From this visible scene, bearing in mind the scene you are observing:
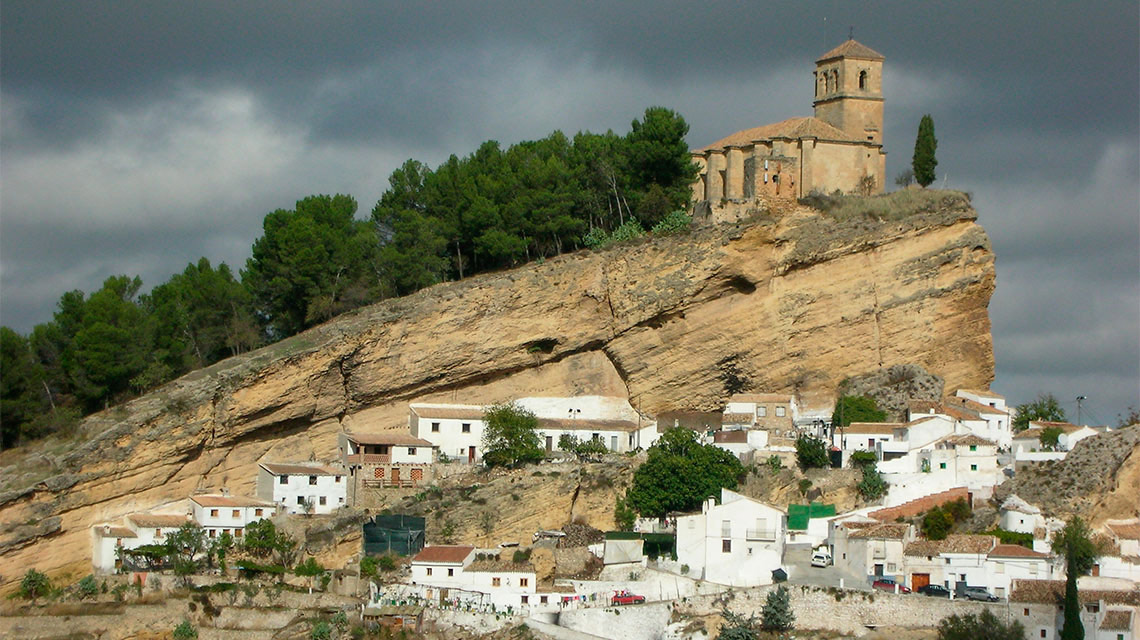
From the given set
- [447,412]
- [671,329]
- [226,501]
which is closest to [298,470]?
[226,501]

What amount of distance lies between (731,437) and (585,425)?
13.7ft

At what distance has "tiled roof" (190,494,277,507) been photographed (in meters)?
48.4

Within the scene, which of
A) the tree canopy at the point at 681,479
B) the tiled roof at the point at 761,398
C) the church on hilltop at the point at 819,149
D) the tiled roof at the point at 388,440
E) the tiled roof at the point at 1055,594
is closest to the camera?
the tiled roof at the point at 1055,594

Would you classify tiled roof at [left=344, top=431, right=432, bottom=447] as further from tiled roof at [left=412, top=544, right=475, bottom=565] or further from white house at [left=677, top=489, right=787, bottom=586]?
white house at [left=677, top=489, right=787, bottom=586]

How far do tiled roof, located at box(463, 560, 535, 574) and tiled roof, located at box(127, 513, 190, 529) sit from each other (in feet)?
27.6

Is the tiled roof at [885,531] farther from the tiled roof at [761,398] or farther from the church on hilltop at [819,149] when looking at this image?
the church on hilltop at [819,149]

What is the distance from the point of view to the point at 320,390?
52.3 meters

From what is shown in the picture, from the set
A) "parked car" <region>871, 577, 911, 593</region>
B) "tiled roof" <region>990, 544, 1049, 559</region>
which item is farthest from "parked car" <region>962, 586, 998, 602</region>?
"parked car" <region>871, 577, 911, 593</region>

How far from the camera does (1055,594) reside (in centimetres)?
4059

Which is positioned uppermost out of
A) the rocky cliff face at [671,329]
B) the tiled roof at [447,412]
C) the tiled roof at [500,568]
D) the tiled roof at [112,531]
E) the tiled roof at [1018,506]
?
the rocky cliff face at [671,329]

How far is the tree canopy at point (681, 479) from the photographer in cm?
4750

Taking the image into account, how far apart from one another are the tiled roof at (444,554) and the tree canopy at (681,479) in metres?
4.91

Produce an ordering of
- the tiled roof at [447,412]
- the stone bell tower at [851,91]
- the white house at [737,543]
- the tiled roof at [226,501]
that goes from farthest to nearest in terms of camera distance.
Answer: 1. the stone bell tower at [851,91]
2. the tiled roof at [447,412]
3. the tiled roof at [226,501]
4. the white house at [737,543]

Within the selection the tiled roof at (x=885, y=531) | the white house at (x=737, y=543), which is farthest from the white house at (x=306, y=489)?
the tiled roof at (x=885, y=531)
